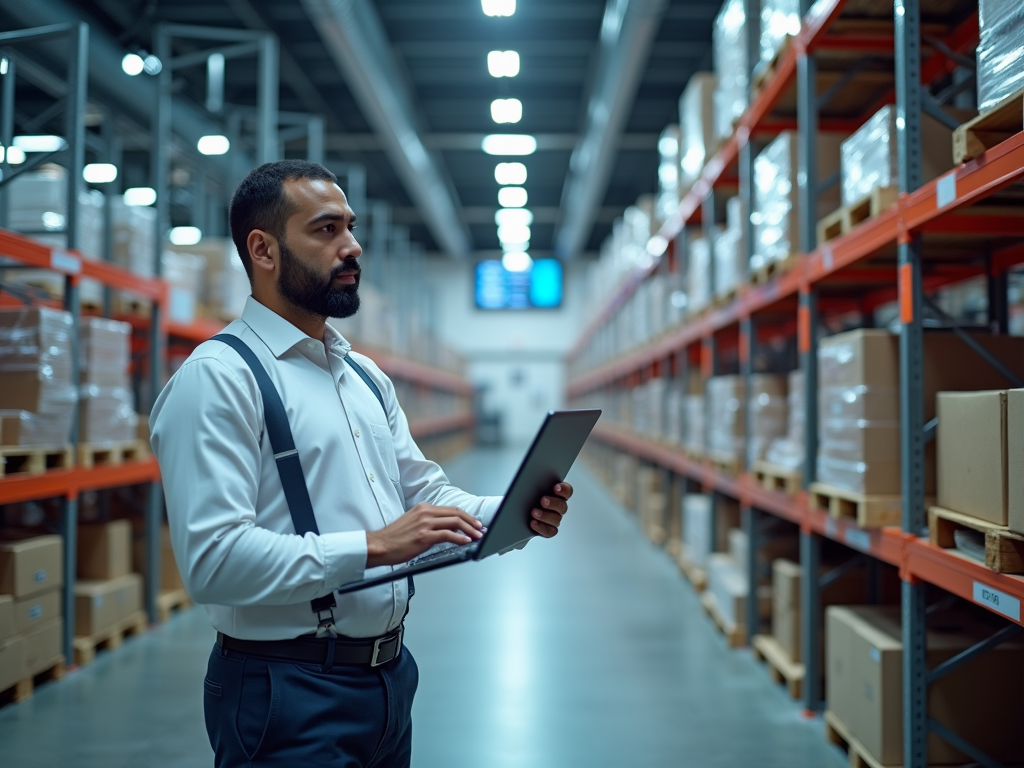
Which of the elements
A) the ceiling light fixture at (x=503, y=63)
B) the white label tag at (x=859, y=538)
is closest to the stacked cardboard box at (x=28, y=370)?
the white label tag at (x=859, y=538)

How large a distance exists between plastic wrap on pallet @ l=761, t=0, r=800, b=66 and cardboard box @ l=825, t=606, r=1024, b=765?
9.84ft

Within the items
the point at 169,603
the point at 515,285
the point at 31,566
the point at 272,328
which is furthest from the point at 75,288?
the point at 515,285

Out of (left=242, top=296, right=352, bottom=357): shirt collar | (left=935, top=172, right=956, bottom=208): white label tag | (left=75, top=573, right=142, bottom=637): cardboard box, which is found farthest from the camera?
(left=75, top=573, right=142, bottom=637): cardboard box

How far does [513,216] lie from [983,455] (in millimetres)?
19907

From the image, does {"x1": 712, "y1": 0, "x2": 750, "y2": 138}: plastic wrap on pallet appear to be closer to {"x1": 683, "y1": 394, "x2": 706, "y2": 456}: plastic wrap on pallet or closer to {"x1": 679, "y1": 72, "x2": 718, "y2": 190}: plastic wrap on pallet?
{"x1": 679, "y1": 72, "x2": 718, "y2": 190}: plastic wrap on pallet

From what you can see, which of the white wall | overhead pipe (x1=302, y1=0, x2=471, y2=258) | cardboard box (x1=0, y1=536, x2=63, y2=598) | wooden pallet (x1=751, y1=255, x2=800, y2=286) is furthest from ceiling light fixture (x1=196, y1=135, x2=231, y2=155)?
the white wall

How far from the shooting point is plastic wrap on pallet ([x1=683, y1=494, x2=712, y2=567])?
6.74m

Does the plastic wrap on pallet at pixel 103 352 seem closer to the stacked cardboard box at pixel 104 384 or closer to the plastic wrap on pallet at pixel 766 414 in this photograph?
the stacked cardboard box at pixel 104 384

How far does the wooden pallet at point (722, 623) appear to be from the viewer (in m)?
5.39

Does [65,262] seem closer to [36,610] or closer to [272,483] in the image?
[36,610]

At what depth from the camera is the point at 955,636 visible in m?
3.40

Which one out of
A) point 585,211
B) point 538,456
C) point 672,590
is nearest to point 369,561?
point 538,456

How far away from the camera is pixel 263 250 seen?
191 centimetres

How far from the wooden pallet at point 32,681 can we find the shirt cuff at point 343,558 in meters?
3.56
